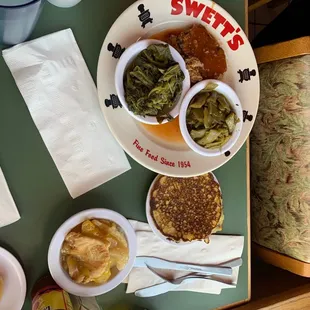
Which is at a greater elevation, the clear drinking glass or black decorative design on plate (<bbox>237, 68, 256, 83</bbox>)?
the clear drinking glass

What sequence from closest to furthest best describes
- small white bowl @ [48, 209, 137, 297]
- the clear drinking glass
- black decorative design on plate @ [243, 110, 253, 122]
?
the clear drinking glass < small white bowl @ [48, 209, 137, 297] < black decorative design on plate @ [243, 110, 253, 122]

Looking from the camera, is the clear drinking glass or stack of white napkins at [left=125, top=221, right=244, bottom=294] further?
stack of white napkins at [left=125, top=221, right=244, bottom=294]

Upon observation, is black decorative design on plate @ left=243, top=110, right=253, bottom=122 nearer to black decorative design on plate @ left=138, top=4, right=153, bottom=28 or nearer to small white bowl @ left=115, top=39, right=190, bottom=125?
small white bowl @ left=115, top=39, right=190, bottom=125

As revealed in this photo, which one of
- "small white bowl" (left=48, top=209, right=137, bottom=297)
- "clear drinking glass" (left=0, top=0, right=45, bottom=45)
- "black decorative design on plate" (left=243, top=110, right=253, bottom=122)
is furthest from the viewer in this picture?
"black decorative design on plate" (left=243, top=110, right=253, bottom=122)

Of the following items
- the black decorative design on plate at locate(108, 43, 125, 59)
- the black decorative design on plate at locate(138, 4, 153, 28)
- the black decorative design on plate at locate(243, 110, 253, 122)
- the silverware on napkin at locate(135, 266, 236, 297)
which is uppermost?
the black decorative design on plate at locate(138, 4, 153, 28)

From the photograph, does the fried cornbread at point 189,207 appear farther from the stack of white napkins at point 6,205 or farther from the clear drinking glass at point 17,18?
the clear drinking glass at point 17,18

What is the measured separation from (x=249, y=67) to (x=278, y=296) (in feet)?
2.41

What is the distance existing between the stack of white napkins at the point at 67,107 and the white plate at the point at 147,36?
5cm

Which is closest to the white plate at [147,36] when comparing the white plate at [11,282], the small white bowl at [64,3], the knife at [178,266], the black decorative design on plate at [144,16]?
the black decorative design on plate at [144,16]

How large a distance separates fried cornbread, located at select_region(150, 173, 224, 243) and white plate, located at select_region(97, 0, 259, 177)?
7 centimetres

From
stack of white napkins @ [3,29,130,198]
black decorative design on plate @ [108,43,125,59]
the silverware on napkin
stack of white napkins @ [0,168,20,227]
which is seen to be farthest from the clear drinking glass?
the silverware on napkin

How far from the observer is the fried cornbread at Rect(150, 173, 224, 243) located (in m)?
1.35

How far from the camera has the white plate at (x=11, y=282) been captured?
1203mm

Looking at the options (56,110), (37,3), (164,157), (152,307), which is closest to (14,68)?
(56,110)
